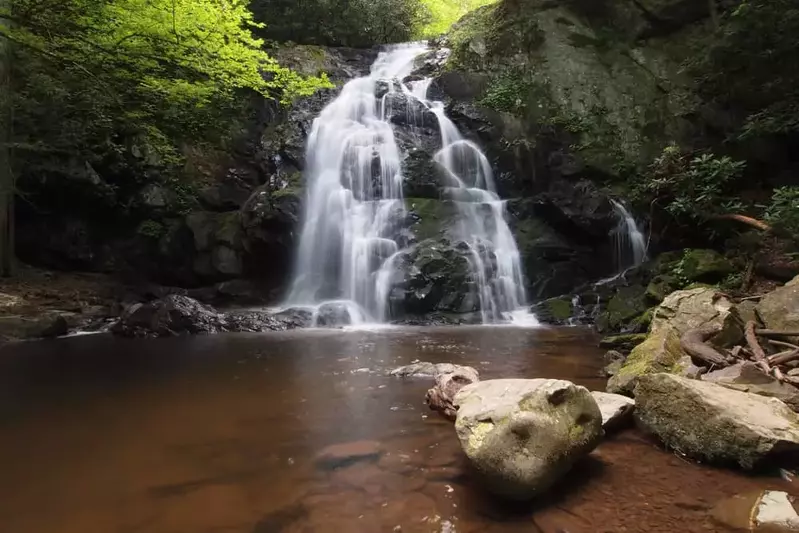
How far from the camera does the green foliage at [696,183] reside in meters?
9.66

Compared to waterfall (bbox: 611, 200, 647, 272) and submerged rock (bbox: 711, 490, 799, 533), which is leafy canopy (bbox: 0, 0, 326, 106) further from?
waterfall (bbox: 611, 200, 647, 272)

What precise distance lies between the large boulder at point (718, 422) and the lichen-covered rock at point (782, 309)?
2.14 metres

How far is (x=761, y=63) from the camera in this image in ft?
36.5

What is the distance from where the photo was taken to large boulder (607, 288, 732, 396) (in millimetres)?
5133

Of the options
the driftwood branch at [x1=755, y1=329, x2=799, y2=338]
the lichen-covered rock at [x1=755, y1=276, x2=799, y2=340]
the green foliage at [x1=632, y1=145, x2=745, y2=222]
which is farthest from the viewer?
the green foliage at [x1=632, y1=145, x2=745, y2=222]

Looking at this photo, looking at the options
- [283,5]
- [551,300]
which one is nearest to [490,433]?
[551,300]

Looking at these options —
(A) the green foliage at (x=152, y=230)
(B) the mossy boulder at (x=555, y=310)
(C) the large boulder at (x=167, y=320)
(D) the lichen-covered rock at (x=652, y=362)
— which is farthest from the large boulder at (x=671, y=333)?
(A) the green foliage at (x=152, y=230)

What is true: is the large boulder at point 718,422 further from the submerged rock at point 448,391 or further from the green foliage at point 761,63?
the green foliage at point 761,63

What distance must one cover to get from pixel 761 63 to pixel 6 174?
17.9m

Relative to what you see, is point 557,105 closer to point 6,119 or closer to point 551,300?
point 551,300

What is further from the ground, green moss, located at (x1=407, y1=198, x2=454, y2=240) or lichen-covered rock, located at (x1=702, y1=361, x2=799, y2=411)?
green moss, located at (x1=407, y1=198, x2=454, y2=240)

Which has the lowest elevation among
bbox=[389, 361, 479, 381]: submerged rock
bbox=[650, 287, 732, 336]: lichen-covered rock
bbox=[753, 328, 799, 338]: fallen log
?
bbox=[389, 361, 479, 381]: submerged rock

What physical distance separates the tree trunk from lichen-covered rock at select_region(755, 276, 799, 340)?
44.5 feet

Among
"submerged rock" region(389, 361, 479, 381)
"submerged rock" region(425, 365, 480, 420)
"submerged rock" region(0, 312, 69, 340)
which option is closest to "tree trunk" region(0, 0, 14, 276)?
"submerged rock" region(0, 312, 69, 340)
